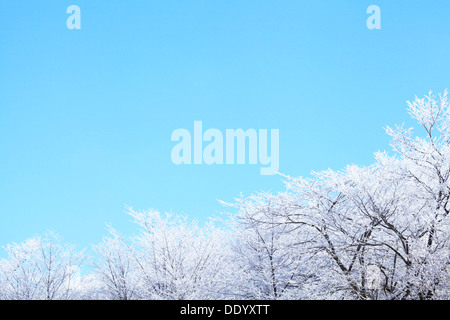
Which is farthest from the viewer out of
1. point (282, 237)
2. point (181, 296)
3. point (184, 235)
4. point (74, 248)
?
point (74, 248)

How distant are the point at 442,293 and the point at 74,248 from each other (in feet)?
58.1

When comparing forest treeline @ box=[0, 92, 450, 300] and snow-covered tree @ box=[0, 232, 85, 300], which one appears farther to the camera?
snow-covered tree @ box=[0, 232, 85, 300]

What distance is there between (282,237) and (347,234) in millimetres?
3973

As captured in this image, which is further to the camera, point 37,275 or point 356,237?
point 37,275

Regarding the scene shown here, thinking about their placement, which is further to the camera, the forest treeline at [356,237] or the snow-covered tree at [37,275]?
the snow-covered tree at [37,275]

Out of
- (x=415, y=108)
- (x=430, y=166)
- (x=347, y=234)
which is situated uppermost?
(x=415, y=108)

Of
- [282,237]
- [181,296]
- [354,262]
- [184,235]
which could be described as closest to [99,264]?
[184,235]

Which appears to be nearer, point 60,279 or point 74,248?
point 60,279

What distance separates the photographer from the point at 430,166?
978cm

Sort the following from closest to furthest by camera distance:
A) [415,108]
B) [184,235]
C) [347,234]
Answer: [347,234] → [415,108] → [184,235]

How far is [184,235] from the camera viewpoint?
17891 mm
